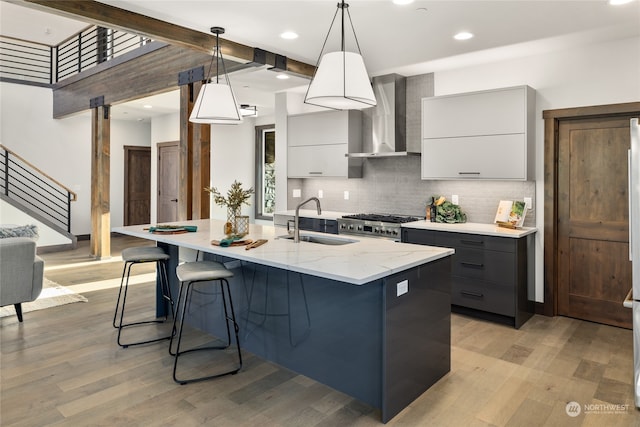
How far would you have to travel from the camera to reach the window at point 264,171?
8602 mm

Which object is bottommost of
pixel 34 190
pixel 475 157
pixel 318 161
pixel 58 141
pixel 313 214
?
pixel 313 214

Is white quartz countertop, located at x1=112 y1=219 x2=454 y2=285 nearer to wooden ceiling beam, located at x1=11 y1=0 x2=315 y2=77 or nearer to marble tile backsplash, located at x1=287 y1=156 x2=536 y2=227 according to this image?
wooden ceiling beam, located at x1=11 y1=0 x2=315 y2=77

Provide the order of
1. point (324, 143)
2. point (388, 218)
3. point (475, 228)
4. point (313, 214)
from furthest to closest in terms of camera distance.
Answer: point (313, 214) → point (324, 143) → point (388, 218) → point (475, 228)

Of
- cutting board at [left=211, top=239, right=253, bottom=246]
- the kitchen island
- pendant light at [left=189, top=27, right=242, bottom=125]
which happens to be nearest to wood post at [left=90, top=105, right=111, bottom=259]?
pendant light at [left=189, top=27, right=242, bottom=125]

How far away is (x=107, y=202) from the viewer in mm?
7578

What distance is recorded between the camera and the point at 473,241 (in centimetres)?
423

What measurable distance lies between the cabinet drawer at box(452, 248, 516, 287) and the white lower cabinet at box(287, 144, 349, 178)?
1851 mm

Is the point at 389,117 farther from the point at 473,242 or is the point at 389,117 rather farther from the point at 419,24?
the point at 473,242

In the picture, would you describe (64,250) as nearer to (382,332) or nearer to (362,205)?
(362,205)

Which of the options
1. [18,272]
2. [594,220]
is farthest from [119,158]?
[594,220]

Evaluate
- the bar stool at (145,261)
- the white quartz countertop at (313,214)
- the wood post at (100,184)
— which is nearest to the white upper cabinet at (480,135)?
the white quartz countertop at (313,214)

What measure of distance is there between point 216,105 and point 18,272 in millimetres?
2432

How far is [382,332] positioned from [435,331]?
23.5 inches

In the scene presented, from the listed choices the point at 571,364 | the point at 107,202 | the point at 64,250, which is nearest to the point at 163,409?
the point at 571,364
